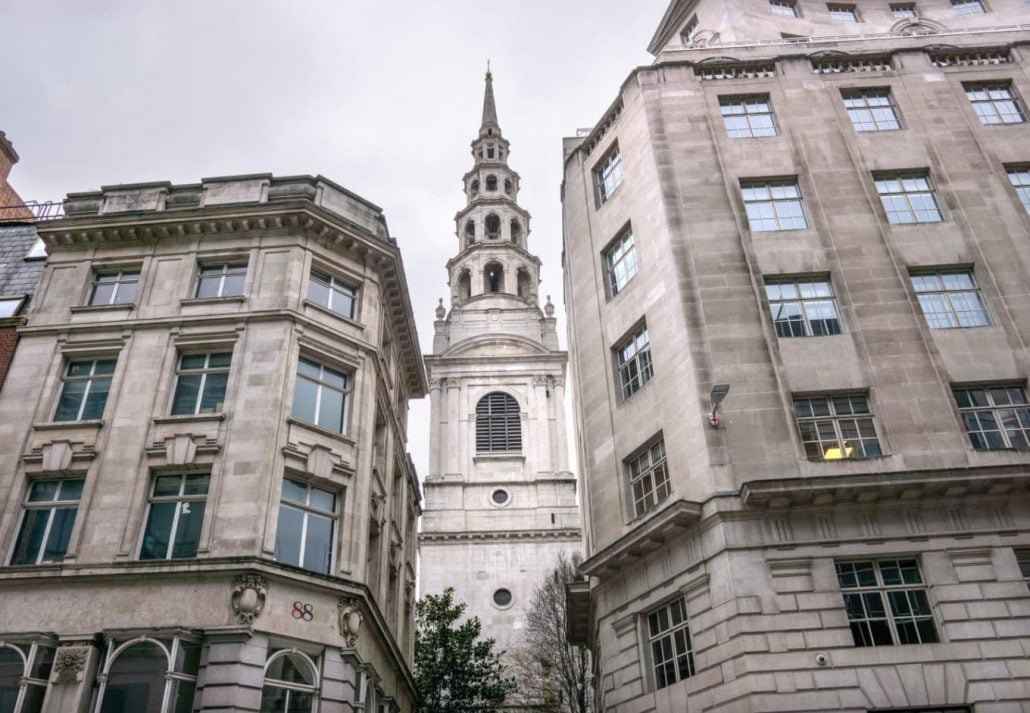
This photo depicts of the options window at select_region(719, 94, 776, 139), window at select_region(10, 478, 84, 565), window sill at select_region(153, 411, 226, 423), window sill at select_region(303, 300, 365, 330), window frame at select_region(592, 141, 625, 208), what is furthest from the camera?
window frame at select_region(592, 141, 625, 208)

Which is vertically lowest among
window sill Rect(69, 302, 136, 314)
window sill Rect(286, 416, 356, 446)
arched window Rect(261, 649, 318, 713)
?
arched window Rect(261, 649, 318, 713)

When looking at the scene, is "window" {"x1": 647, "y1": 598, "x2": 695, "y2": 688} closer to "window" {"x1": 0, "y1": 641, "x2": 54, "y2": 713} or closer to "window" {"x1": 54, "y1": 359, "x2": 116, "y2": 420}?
"window" {"x1": 0, "y1": 641, "x2": 54, "y2": 713}

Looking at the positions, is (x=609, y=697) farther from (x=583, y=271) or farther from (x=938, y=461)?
(x=583, y=271)

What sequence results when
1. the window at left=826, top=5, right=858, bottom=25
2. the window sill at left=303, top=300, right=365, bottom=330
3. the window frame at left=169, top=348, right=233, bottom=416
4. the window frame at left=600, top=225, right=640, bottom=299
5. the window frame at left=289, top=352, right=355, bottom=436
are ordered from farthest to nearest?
the window at left=826, top=5, right=858, bottom=25 → the window frame at left=600, top=225, right=640, bottom=299 → the window sill at left=303, top=300, right=365, bottom=330 → the window frame at left=289, top=352, right=355, bottom=436 → the window frame at left=169, top=348, right=233, bottom=416

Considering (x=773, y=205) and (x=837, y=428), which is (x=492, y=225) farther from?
(x=837, y=428)

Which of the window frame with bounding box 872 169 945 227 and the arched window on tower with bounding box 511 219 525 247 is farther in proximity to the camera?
the arched window on tower with bounding box 511 219 525 247

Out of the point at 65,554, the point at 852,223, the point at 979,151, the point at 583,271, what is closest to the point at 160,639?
the point at 65,554

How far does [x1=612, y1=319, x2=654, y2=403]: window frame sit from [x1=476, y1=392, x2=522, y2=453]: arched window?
33.5 m

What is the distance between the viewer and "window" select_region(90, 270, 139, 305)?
21.2m

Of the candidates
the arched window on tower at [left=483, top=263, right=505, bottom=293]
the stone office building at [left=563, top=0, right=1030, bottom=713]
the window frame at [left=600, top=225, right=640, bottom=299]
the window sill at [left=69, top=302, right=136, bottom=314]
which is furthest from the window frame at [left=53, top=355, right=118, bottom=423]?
the arched window on tower at [left=483, top=263, right=505, bottom=293]

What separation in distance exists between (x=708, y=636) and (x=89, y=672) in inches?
453

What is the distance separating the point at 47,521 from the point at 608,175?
17737 mm

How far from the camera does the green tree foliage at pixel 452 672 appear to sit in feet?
118

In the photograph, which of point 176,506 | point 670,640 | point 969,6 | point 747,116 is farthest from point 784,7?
point 176,506
